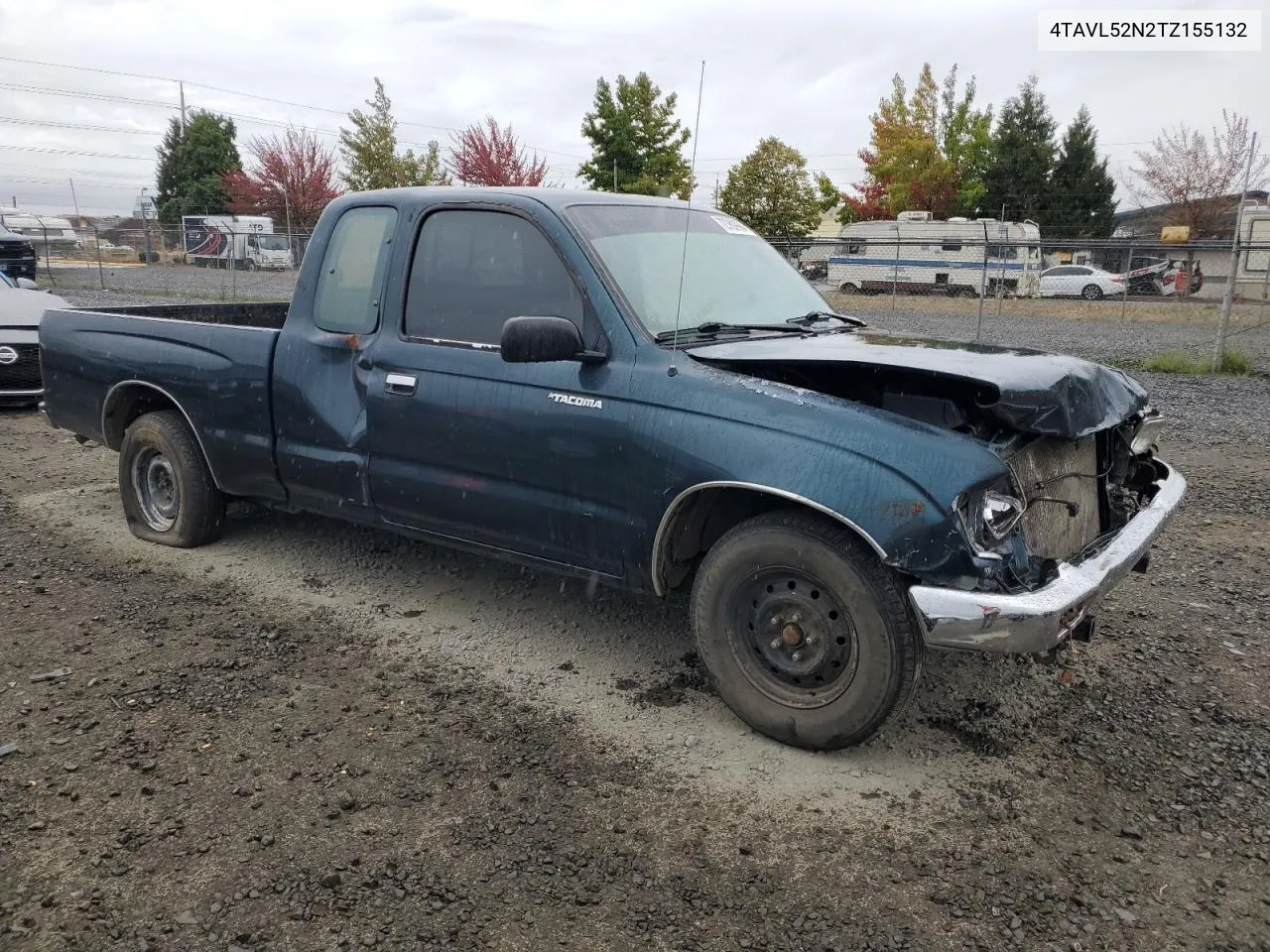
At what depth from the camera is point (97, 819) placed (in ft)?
9.77

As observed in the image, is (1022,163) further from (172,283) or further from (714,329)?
(714,329)

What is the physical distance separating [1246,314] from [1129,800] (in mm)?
16250

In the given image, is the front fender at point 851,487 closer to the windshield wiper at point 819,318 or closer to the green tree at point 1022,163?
the windshield wiper at point 819,318

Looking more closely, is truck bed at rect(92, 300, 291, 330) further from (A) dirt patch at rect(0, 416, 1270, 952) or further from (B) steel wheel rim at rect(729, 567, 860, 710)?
(B) steel wheel rim at rect(729, 567, 860, 710)

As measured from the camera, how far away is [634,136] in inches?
1154

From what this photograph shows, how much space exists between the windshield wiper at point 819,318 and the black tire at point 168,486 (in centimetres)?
314

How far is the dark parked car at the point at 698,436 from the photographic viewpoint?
309 cm

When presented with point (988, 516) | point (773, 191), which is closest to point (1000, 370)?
point (988, 516)

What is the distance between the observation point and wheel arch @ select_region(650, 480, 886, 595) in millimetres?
3410

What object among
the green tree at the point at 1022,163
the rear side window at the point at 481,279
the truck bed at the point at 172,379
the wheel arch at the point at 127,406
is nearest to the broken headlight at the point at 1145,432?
the rear side window at the point at 481,279

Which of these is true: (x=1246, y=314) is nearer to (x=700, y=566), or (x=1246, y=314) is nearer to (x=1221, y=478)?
(x=1221, y=478)

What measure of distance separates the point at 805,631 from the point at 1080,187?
42.4 m

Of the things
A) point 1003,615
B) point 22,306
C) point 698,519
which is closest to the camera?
point 1003,615

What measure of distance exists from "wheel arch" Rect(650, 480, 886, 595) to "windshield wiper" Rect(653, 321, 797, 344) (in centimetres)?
60
